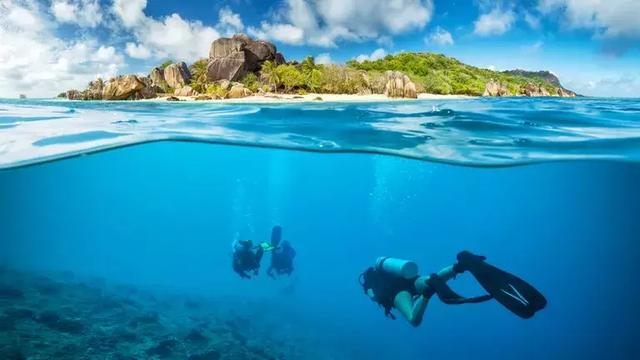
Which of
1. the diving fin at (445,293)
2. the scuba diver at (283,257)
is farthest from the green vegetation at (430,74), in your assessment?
the diving fin at (445,293)

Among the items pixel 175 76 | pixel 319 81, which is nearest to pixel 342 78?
pixel 319 81

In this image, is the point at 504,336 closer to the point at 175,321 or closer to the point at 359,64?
the point at 175,321

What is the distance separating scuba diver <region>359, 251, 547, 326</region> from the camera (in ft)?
20.5

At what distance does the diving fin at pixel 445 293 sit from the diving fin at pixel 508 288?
9.5 inches

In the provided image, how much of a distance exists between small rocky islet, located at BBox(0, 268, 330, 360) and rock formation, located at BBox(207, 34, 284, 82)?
40594 millimetres

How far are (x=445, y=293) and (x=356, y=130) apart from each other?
865cm

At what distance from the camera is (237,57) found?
57156mm

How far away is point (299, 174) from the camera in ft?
101

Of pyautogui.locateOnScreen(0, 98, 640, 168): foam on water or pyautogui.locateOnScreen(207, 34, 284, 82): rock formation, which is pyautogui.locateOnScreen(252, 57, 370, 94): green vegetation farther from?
pyautogui.locateOnScreen(0, 98, 640, 168): foam on water

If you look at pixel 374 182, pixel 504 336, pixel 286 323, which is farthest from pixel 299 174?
pixel 504 336

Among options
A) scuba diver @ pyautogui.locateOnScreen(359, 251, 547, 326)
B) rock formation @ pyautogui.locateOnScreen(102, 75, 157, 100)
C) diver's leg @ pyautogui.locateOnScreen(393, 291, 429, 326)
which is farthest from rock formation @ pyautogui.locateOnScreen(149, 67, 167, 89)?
diver's leg @ pyautogui.locateOnScreen(393, 291, 429, 326)

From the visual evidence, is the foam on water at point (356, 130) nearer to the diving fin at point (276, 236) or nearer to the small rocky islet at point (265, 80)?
the diving fin at point (276, 236)

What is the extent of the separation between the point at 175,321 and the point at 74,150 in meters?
7.77

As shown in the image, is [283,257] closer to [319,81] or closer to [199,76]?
[319,81]
